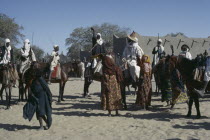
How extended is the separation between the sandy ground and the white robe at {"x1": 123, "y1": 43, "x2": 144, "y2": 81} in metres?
1.40

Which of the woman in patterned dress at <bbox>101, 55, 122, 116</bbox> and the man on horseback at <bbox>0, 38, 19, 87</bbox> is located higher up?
the man on horseback at <bbox>0, 38, 19, 87</bbox>

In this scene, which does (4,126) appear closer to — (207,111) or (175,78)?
(175,78)

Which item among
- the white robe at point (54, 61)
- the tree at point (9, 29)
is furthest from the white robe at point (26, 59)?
the tree at point (9, 29)

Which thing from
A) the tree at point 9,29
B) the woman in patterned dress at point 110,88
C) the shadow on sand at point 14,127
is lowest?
the shadow on sand at point 14,127

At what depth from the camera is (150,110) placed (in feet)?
32.2

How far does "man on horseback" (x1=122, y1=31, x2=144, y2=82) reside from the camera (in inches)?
398

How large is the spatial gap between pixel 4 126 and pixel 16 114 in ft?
5.69

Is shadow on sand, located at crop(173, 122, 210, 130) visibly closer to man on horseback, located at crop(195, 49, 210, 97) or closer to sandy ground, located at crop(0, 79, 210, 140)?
sandy ground, located at crop(0, 79, 210, 140)

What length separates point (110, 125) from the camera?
24.5 feet

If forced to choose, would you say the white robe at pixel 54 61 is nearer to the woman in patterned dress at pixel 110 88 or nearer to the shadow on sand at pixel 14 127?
the woman in patterned dress at pixel 110 88

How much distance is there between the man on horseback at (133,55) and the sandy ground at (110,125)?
1431 mm

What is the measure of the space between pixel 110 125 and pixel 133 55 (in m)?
3.78

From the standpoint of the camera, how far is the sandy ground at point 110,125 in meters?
6.37

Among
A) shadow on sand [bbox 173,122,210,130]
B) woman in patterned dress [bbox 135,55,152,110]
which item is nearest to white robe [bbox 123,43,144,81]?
woman in patterned dress [bbox 135,55,152,110]
